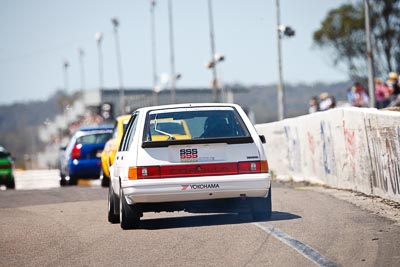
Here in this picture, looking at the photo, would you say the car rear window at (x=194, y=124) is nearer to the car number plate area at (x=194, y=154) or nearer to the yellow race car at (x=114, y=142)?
the car number plate area at (x=194, y=154)

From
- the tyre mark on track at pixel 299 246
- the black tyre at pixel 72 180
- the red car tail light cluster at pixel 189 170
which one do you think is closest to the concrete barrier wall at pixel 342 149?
the red car tail light cluster at pixel 189 170

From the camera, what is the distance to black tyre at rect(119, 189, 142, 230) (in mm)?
13297

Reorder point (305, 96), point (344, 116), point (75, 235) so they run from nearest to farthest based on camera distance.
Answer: point (75, 235) → point (344, 116) → point (305, 96)

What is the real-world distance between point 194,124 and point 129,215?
139cm

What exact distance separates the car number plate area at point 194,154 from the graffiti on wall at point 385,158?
2.87m

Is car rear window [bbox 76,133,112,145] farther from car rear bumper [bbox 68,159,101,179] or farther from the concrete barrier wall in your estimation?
the concrete barrier wall

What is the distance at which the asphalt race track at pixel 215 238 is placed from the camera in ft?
33.0

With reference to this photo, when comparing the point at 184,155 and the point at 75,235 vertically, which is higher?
the point at 184,155

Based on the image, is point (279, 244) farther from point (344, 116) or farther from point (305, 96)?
point (305, 96)

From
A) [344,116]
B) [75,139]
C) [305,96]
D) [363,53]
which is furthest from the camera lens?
[305,96]

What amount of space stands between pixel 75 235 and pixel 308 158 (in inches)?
400

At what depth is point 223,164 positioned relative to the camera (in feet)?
43.4

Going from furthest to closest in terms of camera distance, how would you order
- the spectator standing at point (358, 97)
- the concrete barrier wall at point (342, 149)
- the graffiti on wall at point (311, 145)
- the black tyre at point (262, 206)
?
1. the spectator standing at point (358, 97)
2. the graffiti on wall at point (311, 145)
3. the concrete barrier wall at point (342, 149)
4. the black tyre at point (262, 206)

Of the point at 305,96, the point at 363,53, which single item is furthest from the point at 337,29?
the point at 305,96
